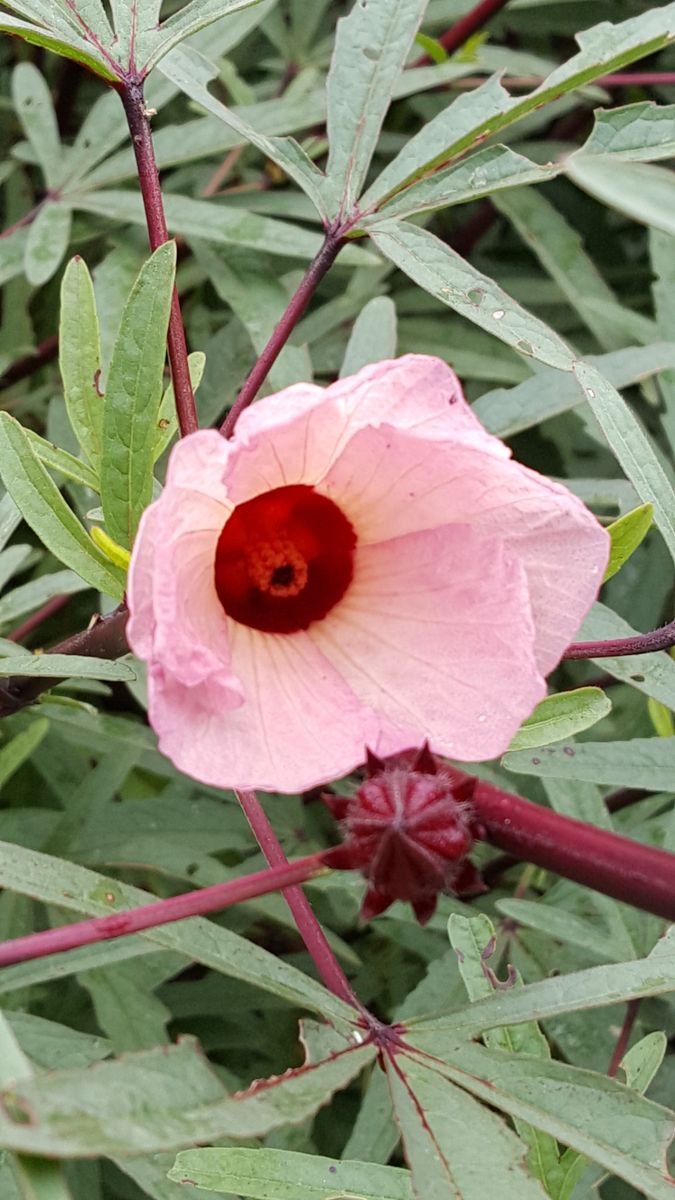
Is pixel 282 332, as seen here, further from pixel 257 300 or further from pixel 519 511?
pixel 257 300

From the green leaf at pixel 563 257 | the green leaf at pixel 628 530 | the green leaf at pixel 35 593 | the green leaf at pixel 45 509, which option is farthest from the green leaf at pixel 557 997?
the green leaf at pixel 563 257

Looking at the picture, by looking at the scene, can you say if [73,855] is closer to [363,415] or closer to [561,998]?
[561,998]

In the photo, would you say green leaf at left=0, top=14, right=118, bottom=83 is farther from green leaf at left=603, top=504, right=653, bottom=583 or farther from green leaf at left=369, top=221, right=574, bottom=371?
green leaf at left=603, top=504, right=653, bottom=583

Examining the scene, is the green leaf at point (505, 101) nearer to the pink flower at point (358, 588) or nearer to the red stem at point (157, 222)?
the red stem at point (157, 222)

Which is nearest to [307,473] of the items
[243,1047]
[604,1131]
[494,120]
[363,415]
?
[363,415]

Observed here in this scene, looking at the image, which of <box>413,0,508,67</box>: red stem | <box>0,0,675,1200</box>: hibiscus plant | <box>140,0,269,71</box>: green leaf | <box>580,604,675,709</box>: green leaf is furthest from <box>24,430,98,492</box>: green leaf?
<box>413,0,508,67</box>: red stem

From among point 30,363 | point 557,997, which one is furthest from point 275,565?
point 30,363
